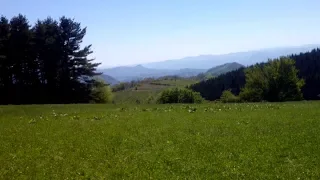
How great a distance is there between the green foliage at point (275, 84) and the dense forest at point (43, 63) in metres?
46.6

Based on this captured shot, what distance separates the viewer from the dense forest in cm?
6681

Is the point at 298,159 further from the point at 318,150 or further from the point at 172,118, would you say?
the point at 172,118

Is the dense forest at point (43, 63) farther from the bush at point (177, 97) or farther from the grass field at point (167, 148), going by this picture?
the grass field at point (167, 148)

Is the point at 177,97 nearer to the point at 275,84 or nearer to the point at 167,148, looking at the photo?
the point at 275,84

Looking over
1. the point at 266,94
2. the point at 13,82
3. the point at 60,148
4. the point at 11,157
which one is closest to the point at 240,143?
the point at 60,148

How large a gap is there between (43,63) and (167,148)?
58.2 m

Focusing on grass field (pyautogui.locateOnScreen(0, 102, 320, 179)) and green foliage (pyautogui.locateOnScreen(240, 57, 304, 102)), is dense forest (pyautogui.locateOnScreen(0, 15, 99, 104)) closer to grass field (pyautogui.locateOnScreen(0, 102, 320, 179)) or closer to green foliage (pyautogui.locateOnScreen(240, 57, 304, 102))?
grass field (pyautogui.locateOnScreen(0, 102, 320, 179))

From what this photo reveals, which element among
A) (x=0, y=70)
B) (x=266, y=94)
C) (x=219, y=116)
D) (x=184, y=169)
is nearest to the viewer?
(x=184, y=169)

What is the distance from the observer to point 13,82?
6900 cm

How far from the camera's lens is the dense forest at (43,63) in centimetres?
Result: 6681

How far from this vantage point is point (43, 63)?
71.4 meters

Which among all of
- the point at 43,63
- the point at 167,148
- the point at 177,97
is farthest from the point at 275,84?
the point at 167,148

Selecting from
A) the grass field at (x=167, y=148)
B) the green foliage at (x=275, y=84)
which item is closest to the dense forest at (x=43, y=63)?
the grass field at (x=167, y=148)

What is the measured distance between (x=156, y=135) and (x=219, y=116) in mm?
9521
